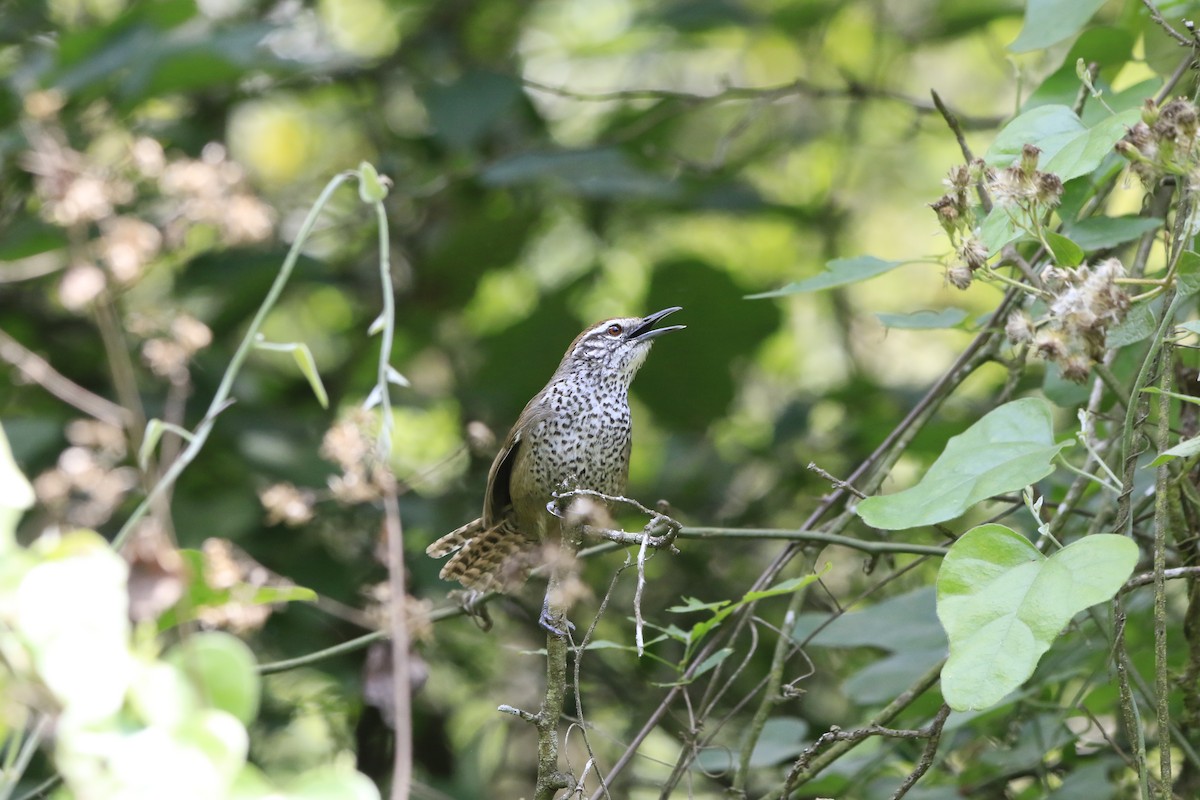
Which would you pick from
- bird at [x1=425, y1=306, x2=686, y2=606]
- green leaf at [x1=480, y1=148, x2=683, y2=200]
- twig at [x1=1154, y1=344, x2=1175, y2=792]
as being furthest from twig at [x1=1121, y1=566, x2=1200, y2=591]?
green leaf at [x1=480, y1=148, x2=683, y2=200]

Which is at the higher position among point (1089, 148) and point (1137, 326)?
point (1089, 148)

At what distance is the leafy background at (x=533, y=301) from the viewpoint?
4.52 meters

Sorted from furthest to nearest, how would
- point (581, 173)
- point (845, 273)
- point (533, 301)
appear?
point (533, 301) → point (581, 173) → point (845, 273)

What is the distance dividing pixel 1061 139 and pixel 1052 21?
2.28ft

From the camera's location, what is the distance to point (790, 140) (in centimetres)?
754

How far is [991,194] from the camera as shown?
7.25 feet

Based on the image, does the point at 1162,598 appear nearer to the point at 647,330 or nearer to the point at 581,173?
the point at 647,330

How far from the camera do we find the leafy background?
14.8 ft

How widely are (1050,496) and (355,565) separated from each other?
310cm

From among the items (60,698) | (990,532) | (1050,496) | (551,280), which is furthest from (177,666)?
(551,280)

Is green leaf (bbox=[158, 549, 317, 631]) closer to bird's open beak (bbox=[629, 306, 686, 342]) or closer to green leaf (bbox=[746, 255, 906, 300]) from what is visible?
green leaf (bbox=[746, 255, 906, 300])

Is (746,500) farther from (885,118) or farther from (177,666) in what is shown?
(177,666)

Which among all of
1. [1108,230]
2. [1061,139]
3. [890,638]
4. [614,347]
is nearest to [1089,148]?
[1061,139]

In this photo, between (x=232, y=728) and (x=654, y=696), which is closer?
(x=232, y=728)
